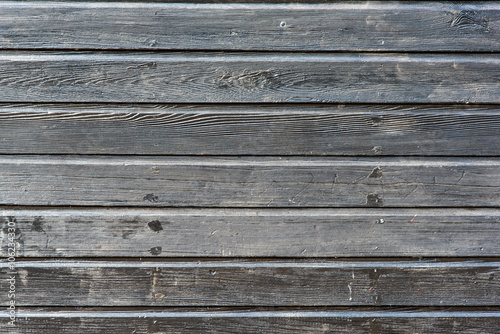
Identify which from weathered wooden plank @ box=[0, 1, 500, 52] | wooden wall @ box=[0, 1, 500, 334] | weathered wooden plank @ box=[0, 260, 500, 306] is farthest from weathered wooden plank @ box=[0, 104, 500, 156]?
weathered wooden plank @ box=[0, 260, 500, 306]

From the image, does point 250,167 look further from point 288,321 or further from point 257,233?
point 288,321

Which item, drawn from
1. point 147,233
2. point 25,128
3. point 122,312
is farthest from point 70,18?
point 122,312

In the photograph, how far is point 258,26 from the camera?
117cm

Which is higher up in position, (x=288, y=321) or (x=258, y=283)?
(x=258, y=283)

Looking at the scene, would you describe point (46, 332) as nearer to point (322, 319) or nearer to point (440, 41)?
point (322, 319)

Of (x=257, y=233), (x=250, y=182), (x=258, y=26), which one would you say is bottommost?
(x=257, y=233)

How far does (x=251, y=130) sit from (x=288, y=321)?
76 centimetres

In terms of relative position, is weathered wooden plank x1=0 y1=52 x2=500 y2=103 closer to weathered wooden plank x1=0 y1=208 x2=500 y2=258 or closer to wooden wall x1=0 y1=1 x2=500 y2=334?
wooden wall x1=0 y1=1 x2=500 y2=334

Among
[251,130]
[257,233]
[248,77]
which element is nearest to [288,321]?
[257,233]

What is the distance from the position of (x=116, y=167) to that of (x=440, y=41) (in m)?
Answer: 1.29

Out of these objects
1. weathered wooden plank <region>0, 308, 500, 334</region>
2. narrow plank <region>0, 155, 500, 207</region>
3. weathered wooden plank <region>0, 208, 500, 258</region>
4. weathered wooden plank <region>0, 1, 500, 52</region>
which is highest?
weathered wooden plank <region>0, 1, 500, 52</region>

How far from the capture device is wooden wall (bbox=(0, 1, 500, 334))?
3.82 ft

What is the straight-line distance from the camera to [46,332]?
1.23 m

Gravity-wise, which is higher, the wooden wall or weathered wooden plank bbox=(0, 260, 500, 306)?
the wooden wall
